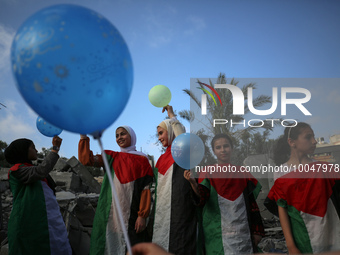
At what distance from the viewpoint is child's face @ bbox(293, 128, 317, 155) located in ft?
7.13

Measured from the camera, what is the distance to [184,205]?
2.56 metres

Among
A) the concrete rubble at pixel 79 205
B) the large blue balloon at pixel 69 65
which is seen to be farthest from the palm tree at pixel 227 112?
the large blue balloon at pixel 69 65

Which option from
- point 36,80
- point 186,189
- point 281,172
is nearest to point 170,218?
point 186,189

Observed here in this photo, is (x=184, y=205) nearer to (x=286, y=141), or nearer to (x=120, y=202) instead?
(x=120, y=202)

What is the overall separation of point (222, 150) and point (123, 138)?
115 centimetres

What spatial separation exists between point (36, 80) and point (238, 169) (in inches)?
75.9

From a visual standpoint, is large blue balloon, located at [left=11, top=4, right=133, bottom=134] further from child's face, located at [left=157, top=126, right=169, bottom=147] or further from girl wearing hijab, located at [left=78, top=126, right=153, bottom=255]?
child's face, located at [left=157, top=126, right=169, bottom=147]

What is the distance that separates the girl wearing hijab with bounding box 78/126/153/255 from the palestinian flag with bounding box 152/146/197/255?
13 cm

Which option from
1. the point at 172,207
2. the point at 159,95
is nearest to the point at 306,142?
the point at 172,207

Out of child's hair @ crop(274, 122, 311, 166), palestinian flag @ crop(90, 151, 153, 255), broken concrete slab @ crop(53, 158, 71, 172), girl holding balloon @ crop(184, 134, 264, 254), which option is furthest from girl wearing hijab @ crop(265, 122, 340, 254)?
broken concrete slab @ crop(53, 158, 71, 172)

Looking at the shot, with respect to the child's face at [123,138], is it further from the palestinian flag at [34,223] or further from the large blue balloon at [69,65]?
the large blue balloon at [69,65]

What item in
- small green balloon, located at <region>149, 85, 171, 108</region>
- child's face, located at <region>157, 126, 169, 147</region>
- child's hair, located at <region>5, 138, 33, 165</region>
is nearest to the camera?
child's hair, located at <region>5, 138, 33, 165</region>

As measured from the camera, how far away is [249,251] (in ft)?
7.26

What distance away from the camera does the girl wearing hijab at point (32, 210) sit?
97.3 inches
